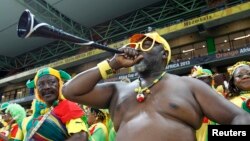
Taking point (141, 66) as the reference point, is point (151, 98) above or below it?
below

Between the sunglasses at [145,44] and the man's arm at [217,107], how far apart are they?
1.18 ft

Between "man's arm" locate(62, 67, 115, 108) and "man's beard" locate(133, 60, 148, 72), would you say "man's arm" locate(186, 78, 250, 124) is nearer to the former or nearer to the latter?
"man's beard" locate(133, 60, 148, 72)

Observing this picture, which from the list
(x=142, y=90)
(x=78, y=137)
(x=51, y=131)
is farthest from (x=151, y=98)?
(x=51, y=131)

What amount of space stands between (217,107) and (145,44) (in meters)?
0.59

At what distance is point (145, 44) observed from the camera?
1805 mm

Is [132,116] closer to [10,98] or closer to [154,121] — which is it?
[154,121]

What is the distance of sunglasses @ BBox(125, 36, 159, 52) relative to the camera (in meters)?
1.75

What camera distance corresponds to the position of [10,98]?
21.2 metres

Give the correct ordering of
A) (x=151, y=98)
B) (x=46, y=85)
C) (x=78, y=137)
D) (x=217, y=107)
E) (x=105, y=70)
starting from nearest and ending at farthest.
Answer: (x=217, y=107), (x=151, y=98), (x=105, y=70), (x=78, y=137), (x=46, y=85)

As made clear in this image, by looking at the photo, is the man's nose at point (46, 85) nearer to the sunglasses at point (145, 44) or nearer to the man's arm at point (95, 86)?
the man's arm at point (95, 86)

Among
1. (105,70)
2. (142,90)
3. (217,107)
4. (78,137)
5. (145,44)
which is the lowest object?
(78,137)

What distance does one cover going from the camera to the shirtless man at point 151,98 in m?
1.50

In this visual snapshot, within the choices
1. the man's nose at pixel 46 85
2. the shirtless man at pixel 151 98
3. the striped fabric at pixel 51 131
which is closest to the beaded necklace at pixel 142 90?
the shirtless man at pixel 151 98

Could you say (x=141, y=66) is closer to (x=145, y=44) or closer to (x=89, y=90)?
(x=145, y=44)
